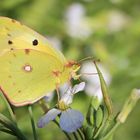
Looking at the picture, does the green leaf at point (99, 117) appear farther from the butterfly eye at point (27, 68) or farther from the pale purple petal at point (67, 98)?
the butterfly eye at point (27, 68)

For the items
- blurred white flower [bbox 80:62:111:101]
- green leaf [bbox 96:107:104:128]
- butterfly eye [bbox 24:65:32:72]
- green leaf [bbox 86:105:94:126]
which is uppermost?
green leaf [bbox 96:107:104:128]

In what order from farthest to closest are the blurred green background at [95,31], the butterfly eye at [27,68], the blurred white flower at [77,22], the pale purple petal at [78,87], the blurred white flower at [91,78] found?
the blurred white flower at [77,22], the blurred green background at [95,31], the blurred white flower at [91,78], the butterfly eye at [27,68], the pale purple petal at [78,87]

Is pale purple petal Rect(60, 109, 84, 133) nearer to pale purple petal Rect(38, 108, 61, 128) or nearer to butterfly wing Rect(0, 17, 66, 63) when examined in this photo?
pale purple petal Rect(38, 108, 61, 128)

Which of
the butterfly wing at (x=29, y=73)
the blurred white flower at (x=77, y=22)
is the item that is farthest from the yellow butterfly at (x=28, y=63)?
the blurred white flower at (x=77, y=22)

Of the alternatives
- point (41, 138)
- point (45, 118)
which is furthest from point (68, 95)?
point (41, 138)

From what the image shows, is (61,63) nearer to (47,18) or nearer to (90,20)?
(47,18)

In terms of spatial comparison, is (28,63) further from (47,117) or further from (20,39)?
(47,117)

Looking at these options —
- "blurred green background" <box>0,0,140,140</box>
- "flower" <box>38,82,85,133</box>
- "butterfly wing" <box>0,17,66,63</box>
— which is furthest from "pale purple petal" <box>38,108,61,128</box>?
"blurred green background" <box>0,0,140,140</box>

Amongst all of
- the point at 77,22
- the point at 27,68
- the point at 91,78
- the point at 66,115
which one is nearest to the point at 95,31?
the point at 77,22
